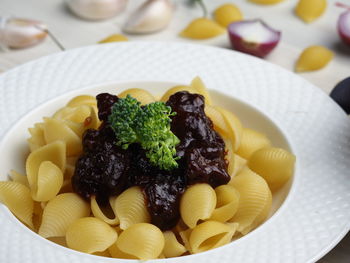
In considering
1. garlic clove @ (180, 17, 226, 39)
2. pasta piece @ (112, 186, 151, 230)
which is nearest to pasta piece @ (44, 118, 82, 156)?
pasta piece @ (112, 186, 151, 230)

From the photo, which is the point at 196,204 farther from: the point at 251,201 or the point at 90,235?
the point at 90,235

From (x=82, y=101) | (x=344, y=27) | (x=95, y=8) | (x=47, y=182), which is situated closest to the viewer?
(x=47, y=182)

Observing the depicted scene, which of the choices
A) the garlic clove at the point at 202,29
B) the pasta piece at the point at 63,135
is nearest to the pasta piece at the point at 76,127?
the pasta piece at the point at 63,135

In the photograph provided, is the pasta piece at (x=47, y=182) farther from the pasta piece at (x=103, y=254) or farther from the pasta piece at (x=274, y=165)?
the pasta piece at (x=274, y=165)

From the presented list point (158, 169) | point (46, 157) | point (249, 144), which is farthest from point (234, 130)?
point (46, 157)

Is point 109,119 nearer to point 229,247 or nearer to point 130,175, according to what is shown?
point 130,175

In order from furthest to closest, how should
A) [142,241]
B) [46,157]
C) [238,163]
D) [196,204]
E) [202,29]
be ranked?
[202,29] < [238,163] < [46,157] < [196,204] < [142,241]
